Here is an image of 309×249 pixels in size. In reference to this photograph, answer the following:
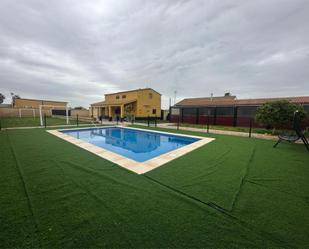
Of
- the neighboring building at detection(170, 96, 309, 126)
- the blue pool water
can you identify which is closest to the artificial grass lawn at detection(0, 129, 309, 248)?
the blue pool water

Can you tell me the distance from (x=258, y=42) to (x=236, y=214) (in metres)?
11.5

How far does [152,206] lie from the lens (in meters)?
2.28

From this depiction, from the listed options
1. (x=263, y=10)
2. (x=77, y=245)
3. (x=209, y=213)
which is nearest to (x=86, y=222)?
(x=77, y=245)

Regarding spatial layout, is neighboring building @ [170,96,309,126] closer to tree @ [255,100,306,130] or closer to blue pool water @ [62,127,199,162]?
A: tree @ [255,100,306,130]

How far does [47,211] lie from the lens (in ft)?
6.85

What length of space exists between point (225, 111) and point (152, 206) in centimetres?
1686

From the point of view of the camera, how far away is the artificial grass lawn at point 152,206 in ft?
5.46

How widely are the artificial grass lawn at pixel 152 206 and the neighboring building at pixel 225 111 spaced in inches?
408

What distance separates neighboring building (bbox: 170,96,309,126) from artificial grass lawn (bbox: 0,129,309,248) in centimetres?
1037

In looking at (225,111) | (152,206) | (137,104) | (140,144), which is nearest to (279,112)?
(225,111)

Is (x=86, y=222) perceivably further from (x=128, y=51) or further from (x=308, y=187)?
(x=128, y=51)

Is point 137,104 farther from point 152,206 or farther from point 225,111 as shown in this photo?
point 152,206

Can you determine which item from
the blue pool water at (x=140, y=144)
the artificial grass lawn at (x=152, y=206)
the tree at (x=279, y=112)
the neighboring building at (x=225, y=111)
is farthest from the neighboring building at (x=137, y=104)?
the artificial grass lawn at (x=152, y=206)

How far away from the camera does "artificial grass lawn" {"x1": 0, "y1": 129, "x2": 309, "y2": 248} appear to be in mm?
1665
